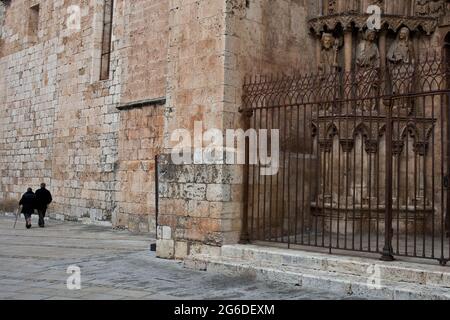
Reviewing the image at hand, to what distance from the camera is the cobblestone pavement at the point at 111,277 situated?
205 inches

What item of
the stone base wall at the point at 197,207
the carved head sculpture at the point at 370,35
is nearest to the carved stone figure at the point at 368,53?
the carved head sculpture at the point at 370,35

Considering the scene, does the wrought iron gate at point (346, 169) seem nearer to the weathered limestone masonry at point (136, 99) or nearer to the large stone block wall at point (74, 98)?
the weathered limestone masonry at point (136, 99)

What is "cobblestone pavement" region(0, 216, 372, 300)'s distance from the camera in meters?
5.21

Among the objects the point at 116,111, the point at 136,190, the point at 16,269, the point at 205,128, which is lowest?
the point at 16,269

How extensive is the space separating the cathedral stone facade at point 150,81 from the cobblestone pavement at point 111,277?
2.47 feet

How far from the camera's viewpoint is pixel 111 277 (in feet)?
20.2

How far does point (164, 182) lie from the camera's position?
7.59 meters

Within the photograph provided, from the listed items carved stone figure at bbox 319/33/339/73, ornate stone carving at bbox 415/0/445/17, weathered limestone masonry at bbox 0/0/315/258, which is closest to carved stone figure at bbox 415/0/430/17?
ornate stone carving at bbox 415/0/445/17

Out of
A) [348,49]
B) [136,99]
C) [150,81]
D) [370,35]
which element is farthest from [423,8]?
[136,99]

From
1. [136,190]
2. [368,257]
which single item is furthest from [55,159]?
[368,257]

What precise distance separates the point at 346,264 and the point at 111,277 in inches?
111

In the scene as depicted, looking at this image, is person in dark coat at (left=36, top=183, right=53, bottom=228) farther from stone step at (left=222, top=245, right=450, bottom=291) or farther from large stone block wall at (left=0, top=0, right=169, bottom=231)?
stone step at (left=222, top=245, right=450, bottom=291)

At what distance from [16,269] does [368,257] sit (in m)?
4.58
